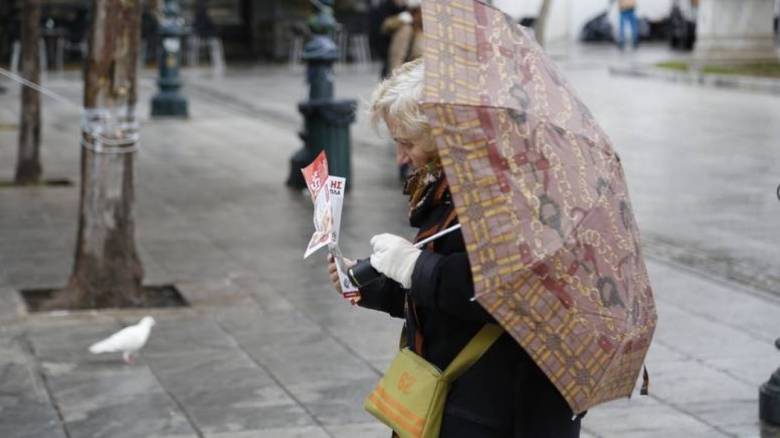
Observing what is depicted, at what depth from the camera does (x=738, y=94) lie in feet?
73.9

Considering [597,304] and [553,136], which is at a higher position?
[553,136]

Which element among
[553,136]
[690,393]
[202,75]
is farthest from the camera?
[202,75]

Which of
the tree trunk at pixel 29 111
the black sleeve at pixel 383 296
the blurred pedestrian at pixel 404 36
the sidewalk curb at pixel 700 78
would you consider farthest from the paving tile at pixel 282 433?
the sidewalk curb at pixel 700 78

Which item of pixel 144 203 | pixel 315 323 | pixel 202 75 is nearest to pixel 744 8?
pixel 202 75

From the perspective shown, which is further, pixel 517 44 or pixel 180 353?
pixel 180 353

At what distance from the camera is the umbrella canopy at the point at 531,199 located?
3207mm

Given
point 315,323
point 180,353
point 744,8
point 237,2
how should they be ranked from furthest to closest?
point 237,2 → point 744,8 → point 315,323 → point 180,353

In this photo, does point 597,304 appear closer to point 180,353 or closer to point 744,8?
point 180,353

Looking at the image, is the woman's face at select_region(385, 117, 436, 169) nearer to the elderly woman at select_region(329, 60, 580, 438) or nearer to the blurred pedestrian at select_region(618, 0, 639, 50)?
the elderly woman at select_region(329, 60, 580, 438)

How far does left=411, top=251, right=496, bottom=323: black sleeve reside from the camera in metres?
3.33

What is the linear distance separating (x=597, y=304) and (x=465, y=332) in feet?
1.19

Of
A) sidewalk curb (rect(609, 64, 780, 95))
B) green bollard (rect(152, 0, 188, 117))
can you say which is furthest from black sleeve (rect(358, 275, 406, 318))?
sidewalk curb (rect(609, 64, 780, 95))

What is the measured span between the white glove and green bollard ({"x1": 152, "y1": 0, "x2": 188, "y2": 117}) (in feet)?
56.1

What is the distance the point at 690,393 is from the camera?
21.4ft
